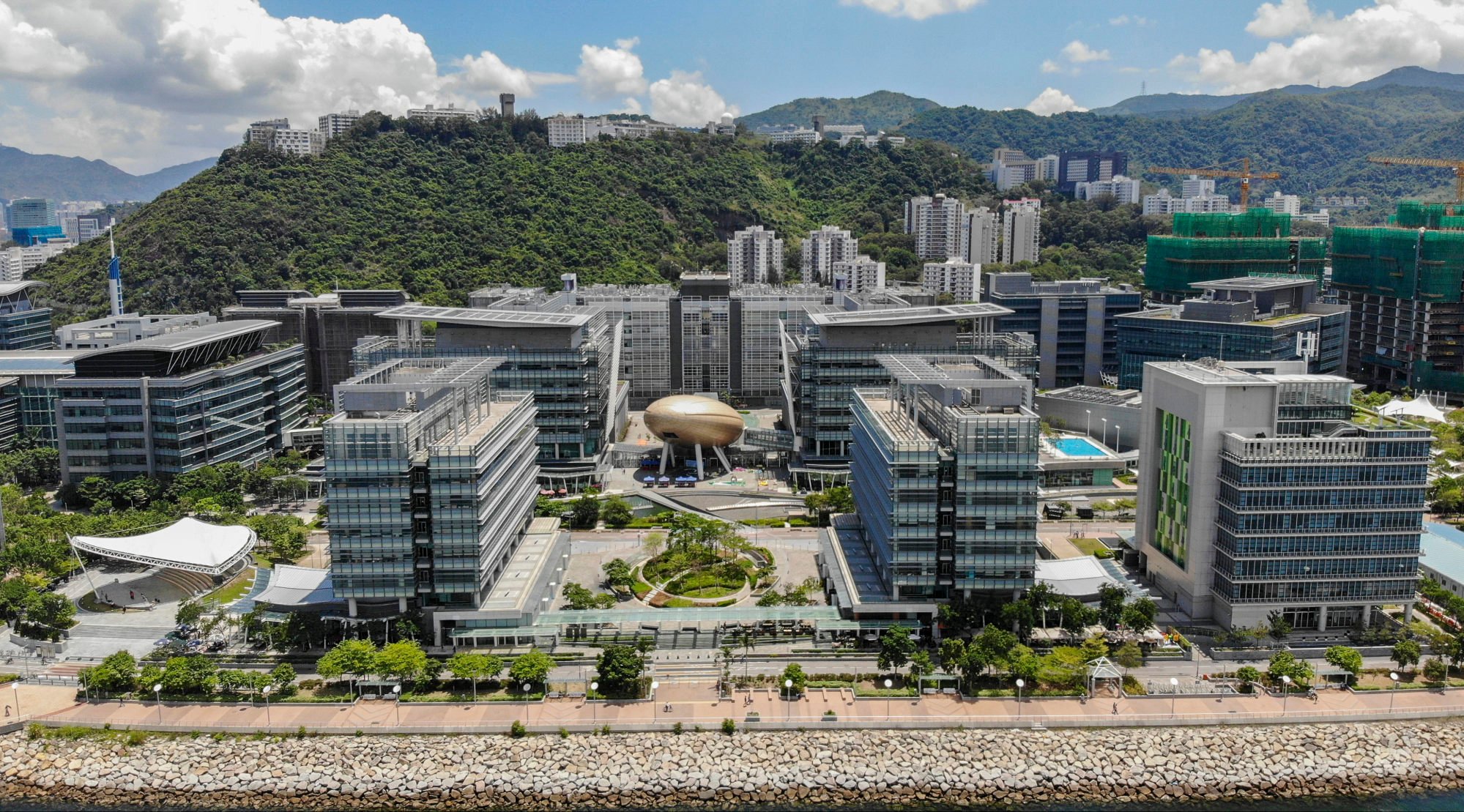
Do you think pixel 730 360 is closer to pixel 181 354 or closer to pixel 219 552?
pixel 181 354

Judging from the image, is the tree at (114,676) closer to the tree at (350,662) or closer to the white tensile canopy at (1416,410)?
the tree at (350,662)

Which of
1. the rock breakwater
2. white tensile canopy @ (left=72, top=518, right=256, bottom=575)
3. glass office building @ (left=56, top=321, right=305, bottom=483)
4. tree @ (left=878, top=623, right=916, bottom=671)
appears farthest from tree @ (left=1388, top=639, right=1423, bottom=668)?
glass office building @ (left=56, top=321, right=305, bottom=483)

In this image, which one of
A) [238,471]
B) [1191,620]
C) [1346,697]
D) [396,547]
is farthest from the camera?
[238,471]

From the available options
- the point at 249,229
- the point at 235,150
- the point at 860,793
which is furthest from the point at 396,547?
the point at 235,150

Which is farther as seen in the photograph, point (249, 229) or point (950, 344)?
point (249, 229)

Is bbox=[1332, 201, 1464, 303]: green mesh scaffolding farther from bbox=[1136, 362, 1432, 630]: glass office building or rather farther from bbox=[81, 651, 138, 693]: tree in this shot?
bbox=[81, 651, 138, 693]: tree

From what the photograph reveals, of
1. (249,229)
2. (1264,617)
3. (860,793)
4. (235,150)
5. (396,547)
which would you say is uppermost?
(235,150)


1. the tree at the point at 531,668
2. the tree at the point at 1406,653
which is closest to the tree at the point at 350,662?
the tree at the point at 531,668

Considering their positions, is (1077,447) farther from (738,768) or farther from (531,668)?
(531,668)

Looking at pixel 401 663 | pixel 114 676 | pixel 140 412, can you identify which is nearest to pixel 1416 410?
pixel 401 663
